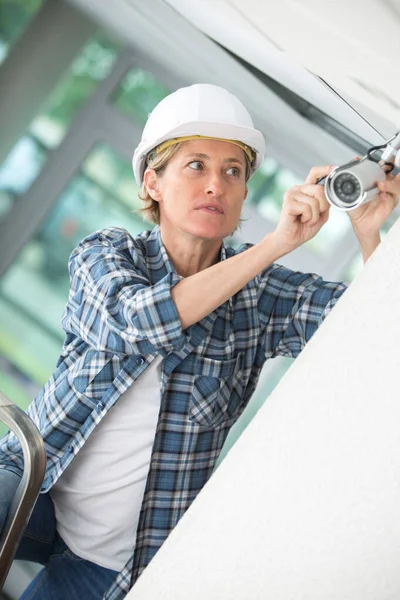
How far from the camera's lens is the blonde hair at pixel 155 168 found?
1448 mm

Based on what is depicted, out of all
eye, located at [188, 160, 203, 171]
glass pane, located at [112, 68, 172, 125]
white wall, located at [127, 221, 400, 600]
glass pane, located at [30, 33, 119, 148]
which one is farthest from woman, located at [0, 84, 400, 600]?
glass pane, located at [30, 33, 119, 148]

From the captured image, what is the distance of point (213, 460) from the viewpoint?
1495 millimetres

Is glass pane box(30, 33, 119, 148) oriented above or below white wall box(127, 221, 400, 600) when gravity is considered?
above

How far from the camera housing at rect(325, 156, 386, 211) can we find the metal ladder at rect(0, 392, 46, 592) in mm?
531

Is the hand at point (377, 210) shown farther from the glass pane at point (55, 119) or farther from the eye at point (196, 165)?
the glass pane at point (55, 119)

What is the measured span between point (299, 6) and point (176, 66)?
2772 mm

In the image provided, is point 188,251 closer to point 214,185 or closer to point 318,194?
point 214,185

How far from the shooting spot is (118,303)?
4.13 feet

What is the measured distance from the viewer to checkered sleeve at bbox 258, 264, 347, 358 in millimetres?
1469

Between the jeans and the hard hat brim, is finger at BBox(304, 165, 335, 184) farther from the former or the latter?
the jeans

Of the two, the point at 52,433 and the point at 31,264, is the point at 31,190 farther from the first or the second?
the point at 52,433

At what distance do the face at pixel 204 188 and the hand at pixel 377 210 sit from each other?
343 millimetres

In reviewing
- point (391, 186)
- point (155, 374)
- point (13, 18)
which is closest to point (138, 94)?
point (13, 18)

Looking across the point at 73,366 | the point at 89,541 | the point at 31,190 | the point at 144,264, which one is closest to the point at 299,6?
the point at 144,264
